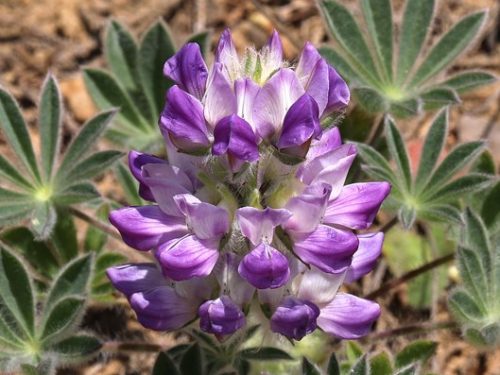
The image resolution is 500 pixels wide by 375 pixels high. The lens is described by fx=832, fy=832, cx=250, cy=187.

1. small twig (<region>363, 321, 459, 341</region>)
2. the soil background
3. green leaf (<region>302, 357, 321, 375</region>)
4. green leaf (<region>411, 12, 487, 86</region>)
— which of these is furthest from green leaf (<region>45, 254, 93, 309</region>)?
green leaf (<region>411, 12, 487, 86</region>)

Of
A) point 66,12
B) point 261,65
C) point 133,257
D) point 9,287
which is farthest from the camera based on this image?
point 66,12

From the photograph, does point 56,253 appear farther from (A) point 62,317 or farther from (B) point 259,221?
(B) point 259,221

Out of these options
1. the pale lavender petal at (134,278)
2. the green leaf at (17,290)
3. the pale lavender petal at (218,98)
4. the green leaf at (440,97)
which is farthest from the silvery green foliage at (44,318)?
the green leaf at (440,97)

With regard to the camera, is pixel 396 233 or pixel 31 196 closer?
pixel 31 196

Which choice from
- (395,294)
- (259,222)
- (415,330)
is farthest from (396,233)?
(259,222)

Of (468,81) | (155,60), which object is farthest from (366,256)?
(155,60)

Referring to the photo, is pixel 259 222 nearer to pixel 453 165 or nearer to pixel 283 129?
pixel 283 129

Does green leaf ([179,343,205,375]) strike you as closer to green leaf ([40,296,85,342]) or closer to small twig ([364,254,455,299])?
green leaf ([40,296,85,342])
